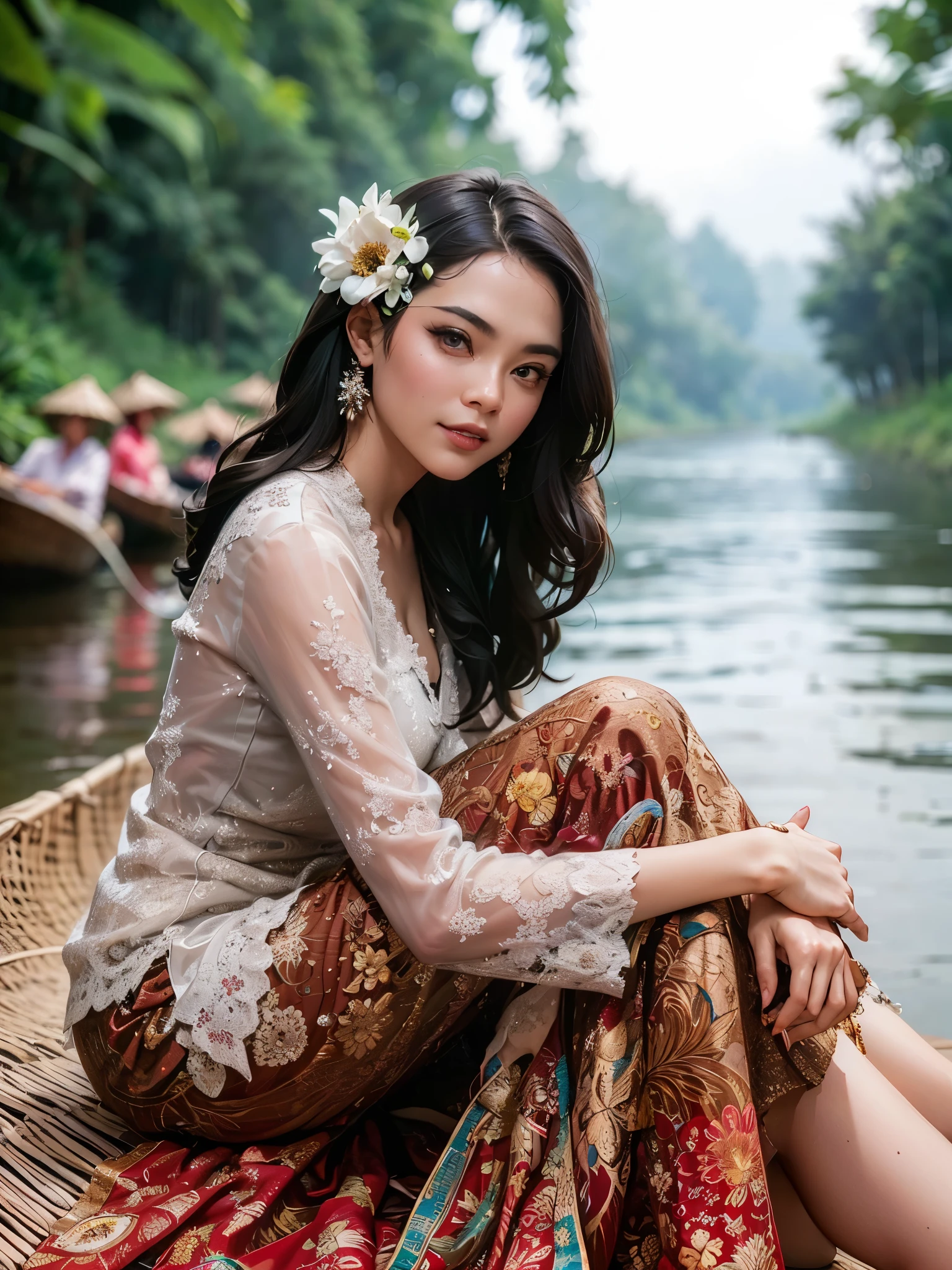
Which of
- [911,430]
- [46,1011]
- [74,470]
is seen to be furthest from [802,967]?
[911,430]

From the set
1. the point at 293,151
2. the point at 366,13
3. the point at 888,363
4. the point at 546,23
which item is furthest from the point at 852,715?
the point at 888,363

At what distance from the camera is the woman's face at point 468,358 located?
148 cm

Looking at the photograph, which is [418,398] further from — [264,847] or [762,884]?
[762,884]

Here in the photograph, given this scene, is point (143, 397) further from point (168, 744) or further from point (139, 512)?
point (168, 744)

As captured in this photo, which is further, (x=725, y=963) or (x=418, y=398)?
(x=418, y=398)

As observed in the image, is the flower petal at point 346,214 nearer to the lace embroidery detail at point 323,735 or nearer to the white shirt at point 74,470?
the lace embroidery detail at point 323,735

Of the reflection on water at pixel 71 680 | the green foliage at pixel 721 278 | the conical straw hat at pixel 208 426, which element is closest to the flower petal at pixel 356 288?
the reflection on water at pixel 71 680

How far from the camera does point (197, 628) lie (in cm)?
145

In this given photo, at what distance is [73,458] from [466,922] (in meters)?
6.59

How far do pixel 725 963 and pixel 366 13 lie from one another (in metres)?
25.0

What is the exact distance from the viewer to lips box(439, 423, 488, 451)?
150cm

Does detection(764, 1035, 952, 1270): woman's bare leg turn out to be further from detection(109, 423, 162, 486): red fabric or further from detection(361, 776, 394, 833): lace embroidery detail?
detection(109, 423, 162, 486): red fabric

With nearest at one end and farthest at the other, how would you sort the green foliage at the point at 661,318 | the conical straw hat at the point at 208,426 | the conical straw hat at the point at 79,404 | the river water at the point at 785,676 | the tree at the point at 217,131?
the river water at the point at 785,676
the conical straw hat at the point at 79,404
the conical straw hat at the point at 208,426
the tree at the point at 217,131
the green foliage at the point at 661,318

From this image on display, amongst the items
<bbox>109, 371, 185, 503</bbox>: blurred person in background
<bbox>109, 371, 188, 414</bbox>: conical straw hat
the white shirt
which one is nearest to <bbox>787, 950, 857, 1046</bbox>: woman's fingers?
the white shirt
